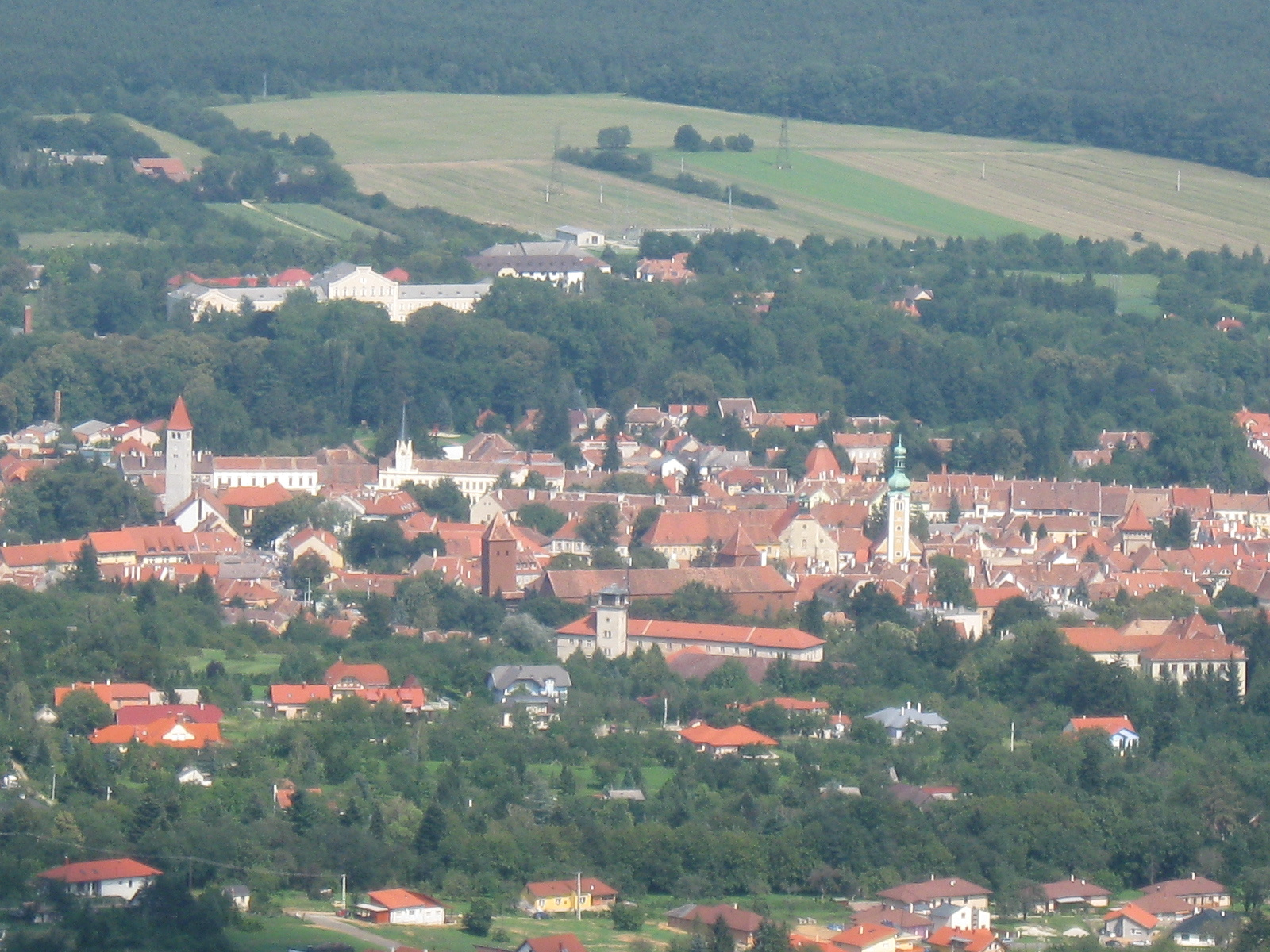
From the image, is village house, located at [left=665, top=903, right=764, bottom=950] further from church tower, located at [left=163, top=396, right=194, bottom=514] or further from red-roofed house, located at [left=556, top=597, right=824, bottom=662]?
church tower, located at [left=163, top=396, right=194, bottom=514]

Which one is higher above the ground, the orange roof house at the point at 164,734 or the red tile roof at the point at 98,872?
the red tile roof at the point at 98,872

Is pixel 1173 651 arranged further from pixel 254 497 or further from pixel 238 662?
pixel 254 497

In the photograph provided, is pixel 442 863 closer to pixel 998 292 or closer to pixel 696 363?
pixel 696 363

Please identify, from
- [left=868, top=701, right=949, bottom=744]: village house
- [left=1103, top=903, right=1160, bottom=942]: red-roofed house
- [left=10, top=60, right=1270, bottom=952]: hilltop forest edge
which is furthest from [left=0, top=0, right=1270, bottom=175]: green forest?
[left=1103, top=903, right=1160, bottom=942]: red-roofed house

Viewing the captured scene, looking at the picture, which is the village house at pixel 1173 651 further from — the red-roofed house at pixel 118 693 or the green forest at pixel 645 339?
the green forest at pixel 645 339

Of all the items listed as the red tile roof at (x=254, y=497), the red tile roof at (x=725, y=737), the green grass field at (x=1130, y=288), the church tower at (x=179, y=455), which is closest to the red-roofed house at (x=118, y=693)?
the red tile roof at (x=725, y=737)
